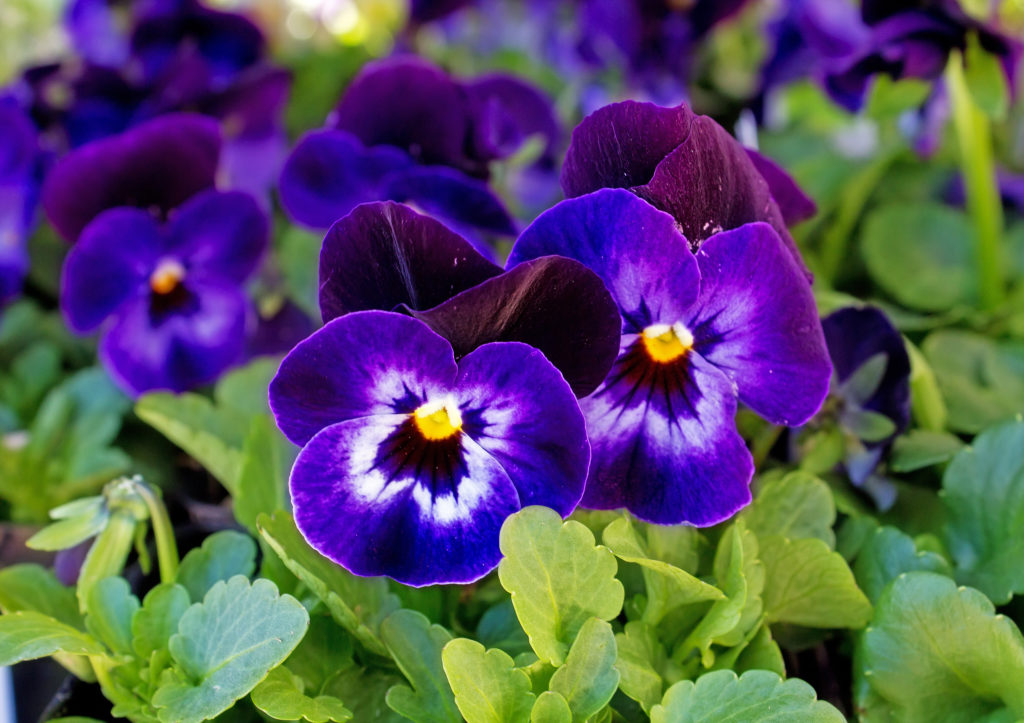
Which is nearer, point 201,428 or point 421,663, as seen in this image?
point 421,663

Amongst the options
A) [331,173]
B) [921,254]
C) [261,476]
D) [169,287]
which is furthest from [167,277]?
[921,254]

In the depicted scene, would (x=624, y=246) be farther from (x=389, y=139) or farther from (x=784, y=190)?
(x=389, y=139)

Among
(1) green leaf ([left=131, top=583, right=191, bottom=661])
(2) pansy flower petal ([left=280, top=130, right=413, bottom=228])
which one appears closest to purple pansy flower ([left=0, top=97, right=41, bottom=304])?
(2) pansy flower petal ([left=280, top=130, right=413, bottom=228])

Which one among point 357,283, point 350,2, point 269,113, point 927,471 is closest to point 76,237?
point 269,113

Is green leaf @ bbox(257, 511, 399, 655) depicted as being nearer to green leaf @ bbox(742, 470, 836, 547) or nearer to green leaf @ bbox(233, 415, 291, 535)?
green leaf @ bbox(233, 415, 291, 535)

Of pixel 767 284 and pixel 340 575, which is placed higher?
pixel 767 284

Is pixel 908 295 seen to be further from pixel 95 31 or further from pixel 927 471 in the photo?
pixel 95 31
